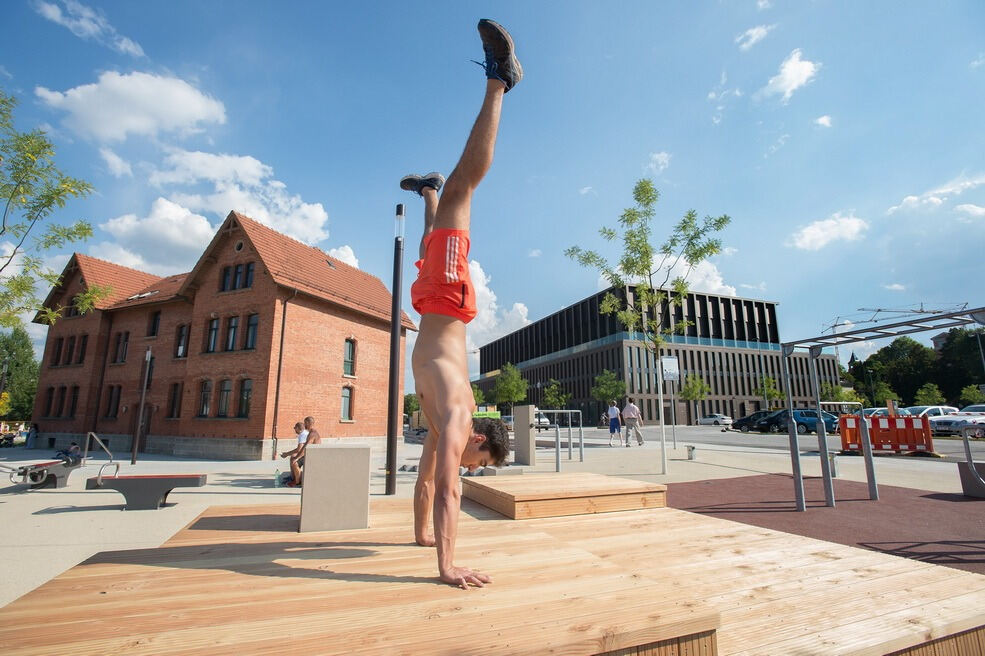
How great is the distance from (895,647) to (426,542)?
2325 mm

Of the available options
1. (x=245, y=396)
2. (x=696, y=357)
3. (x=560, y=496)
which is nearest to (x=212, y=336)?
(x=245, y=396)

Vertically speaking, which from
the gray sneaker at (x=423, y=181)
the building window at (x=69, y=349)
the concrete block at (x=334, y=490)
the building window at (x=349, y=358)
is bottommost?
the concrete block at (x=334, y=490)

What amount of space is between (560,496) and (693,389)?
57838 millimetres

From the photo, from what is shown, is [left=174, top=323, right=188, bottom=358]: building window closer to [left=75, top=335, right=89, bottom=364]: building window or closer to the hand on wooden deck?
[left=75, top=335, right=89, bottom=364]: building window

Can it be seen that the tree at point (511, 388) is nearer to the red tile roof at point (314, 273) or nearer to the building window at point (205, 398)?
the red tile roof at point (314, 273)

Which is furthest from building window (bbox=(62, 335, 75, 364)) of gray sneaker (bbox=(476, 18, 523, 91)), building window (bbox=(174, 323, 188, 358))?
gray sneaker (bbox=(476, 18, 523, 91))

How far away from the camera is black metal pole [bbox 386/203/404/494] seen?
810 centimetres

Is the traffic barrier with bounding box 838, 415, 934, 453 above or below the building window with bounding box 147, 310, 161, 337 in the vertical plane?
below

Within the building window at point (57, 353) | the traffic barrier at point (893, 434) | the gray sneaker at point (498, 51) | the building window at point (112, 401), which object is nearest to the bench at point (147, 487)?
the gray sneaker at point (498, 51)

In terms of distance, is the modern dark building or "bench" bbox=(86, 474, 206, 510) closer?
"bench" bbox=(86, 474, 206, 510)

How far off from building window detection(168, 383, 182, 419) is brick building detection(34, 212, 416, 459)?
1.9 inches

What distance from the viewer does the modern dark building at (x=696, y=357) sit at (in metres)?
60.3

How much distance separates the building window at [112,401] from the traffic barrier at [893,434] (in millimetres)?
33045

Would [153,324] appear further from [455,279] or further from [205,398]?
[455,279]
